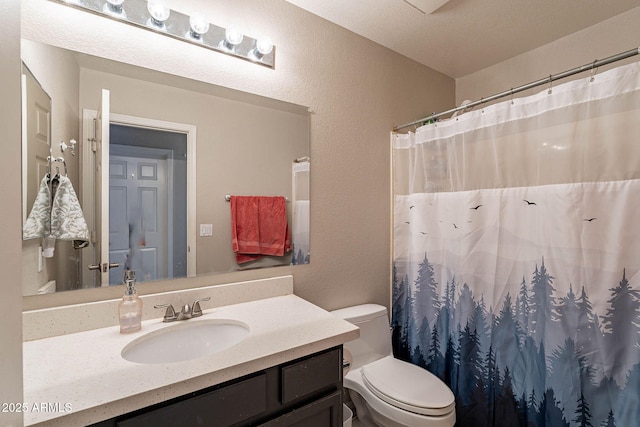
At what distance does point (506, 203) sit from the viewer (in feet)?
4.80

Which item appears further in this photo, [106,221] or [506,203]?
[506,203]

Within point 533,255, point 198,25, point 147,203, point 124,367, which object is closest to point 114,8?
point 198,25

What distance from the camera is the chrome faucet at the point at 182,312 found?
1.19m

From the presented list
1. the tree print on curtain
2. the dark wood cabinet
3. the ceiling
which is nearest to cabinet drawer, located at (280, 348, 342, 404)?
the dark wood cabinet

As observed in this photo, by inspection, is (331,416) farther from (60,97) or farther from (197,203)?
(60,97)

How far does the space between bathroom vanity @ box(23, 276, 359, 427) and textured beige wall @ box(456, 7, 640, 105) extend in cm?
215

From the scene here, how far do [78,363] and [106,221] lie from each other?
20.4 inches

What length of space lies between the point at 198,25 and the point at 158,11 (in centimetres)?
16

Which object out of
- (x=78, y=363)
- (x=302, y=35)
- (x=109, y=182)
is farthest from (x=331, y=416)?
(x=302, y=35)

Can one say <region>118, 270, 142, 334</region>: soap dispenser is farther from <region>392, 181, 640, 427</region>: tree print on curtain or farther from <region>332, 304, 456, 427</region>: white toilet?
<region>392, 181, 640, 427</region>: tree print on curtain

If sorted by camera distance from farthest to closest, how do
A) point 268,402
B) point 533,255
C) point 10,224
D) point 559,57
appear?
1. point 559,57
2. point 533,255
3. point 268,402
4. point 10,224

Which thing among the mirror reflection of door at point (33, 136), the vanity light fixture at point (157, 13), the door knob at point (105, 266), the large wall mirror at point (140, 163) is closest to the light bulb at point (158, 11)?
the vanity light fixture at point (157, 13)

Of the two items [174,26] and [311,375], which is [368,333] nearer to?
[311,375]

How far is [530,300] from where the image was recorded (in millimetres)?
1395
